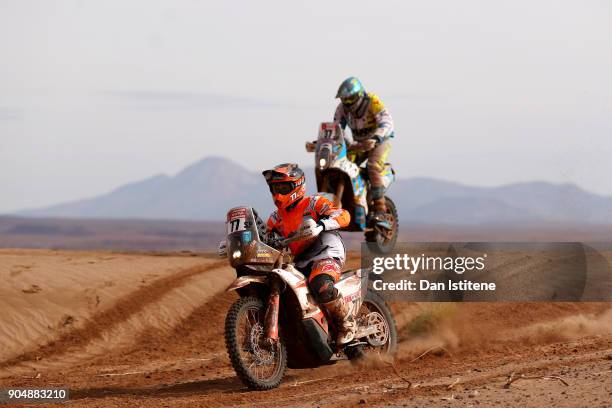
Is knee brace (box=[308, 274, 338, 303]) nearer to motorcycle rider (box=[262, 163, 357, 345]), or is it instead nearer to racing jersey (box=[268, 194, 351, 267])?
motorcycle rider (box=[262, 163, 357, 345])

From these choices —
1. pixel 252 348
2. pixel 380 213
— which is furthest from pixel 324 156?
pixel 252 348

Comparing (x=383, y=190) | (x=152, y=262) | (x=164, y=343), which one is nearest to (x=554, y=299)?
(x=383, y=190)

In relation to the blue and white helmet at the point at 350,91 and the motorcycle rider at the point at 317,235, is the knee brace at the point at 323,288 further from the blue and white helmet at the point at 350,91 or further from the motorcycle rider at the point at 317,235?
the blue and white helmet at the point at 350,91

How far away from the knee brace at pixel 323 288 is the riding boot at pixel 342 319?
12 centimetres

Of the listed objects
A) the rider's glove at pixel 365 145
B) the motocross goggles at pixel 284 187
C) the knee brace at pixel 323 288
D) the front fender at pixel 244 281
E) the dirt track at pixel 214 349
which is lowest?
the dirt track at pixel 214 349

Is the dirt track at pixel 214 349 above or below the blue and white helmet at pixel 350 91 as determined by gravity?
below

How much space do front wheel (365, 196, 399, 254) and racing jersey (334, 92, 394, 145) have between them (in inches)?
47.1

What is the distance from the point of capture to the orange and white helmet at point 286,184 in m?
9.89

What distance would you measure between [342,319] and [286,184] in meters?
1.48

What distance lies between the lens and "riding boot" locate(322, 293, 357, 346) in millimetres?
10062

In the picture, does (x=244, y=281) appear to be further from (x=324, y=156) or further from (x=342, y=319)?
(x=324, y=156)

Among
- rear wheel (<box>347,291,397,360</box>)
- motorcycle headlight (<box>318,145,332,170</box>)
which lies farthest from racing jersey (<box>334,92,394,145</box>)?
rear wheel (<box>347,291,397,360</box>)

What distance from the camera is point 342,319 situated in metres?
10.2

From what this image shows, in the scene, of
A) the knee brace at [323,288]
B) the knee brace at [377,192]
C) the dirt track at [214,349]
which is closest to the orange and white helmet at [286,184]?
the knee brace at [323,288]
